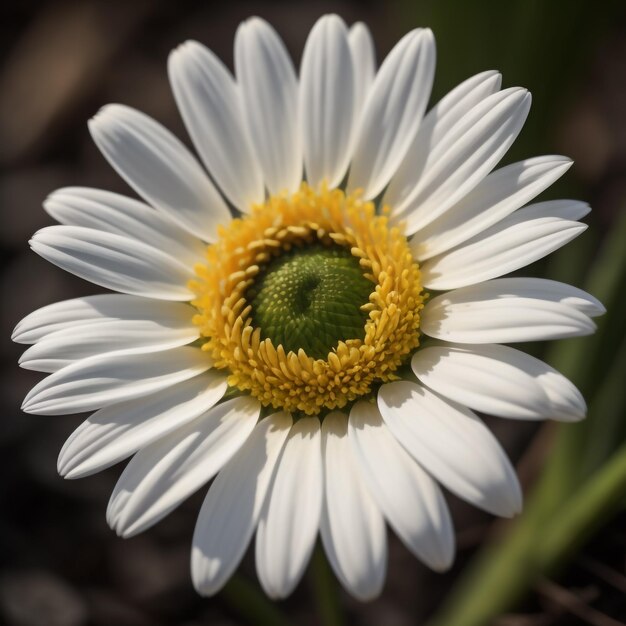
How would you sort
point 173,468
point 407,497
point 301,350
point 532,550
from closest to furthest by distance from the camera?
1. point 407,497
2. point 173,468
3. point 301,350
4. point 532,550

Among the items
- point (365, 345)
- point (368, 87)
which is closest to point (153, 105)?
point (368, 87)

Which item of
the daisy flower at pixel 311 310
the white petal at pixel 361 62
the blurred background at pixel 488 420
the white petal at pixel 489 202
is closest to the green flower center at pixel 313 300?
the daisy flower at pixel 311 310

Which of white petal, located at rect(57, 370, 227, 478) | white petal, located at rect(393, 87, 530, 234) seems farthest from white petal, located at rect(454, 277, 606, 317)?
white petal, located at rect(57, 370, 227, 478)

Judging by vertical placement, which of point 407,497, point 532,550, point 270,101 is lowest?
point 532,550

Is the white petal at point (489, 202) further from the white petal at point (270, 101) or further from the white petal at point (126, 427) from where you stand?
the white petal at point (126, 427)

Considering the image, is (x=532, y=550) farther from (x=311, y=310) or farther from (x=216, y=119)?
(x=216, y=119)

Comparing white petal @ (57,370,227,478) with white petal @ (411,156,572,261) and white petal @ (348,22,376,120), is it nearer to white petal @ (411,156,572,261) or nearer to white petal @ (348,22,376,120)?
white petal @ (411,156,572,261)

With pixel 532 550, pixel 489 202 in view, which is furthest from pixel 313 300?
pixel 532 550
